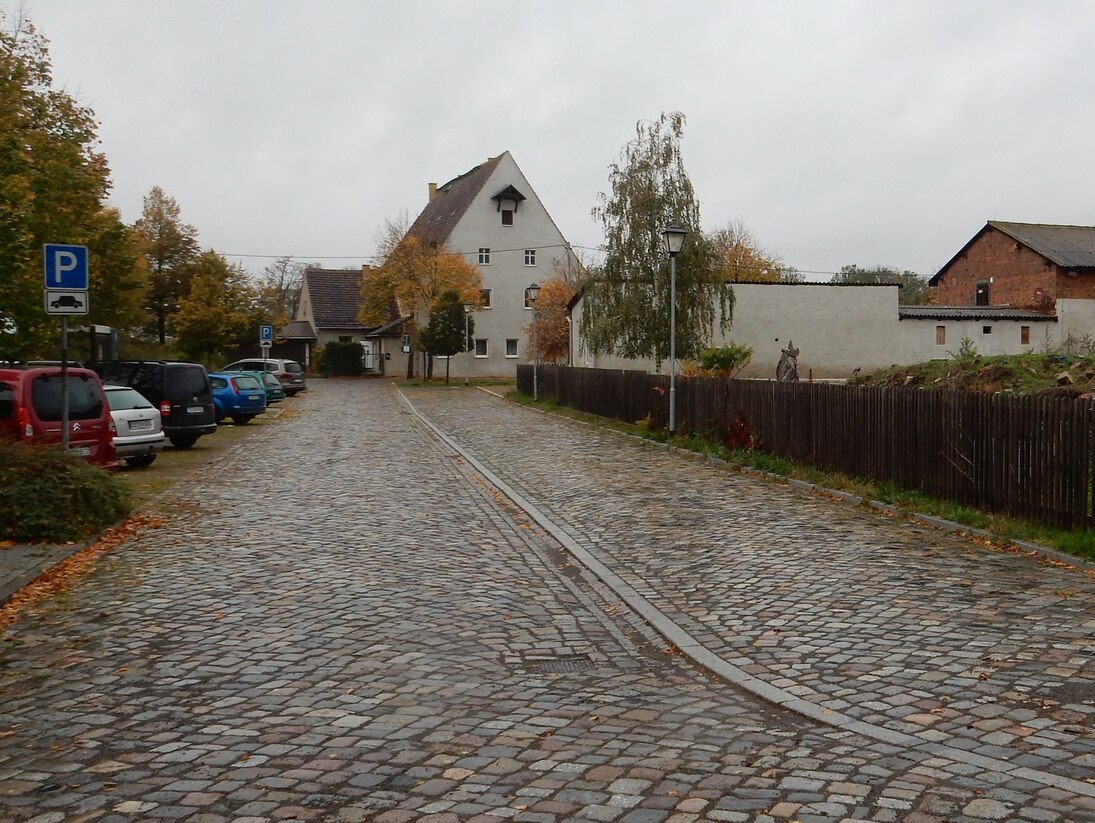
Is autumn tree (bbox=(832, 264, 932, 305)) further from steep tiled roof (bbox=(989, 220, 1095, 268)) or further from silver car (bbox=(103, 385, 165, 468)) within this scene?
silver car (bbox=(103, 385, 165, 468))

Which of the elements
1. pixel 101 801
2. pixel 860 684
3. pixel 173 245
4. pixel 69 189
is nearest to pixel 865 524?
pixel 860 684

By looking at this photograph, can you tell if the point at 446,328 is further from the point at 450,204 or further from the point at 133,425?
the point at 133,425

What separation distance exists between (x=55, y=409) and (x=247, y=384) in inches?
654

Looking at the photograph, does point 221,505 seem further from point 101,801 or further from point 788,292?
point 788,292

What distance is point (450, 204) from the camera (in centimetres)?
7406

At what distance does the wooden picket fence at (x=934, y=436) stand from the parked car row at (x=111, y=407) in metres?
10.3

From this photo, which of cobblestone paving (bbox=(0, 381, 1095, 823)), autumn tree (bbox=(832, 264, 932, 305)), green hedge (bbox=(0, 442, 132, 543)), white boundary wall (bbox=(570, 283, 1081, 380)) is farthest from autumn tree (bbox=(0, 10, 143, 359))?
autumn tree (bbox=(832, 264, 932, 305))

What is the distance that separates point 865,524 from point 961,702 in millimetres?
6607

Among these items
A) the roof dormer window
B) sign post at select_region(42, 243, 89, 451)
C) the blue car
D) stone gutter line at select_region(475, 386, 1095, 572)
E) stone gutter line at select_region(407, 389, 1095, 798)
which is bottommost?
stone gutter line at select_region(407, 389, 1095, 798)

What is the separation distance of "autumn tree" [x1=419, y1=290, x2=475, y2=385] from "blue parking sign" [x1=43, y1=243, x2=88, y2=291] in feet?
144

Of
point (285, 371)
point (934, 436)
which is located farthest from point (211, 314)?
point (934, 436)

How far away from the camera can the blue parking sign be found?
1207 cm

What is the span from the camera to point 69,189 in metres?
28.3

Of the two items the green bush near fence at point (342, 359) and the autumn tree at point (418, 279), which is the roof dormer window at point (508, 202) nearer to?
the autumn tree at point (418, 279)
